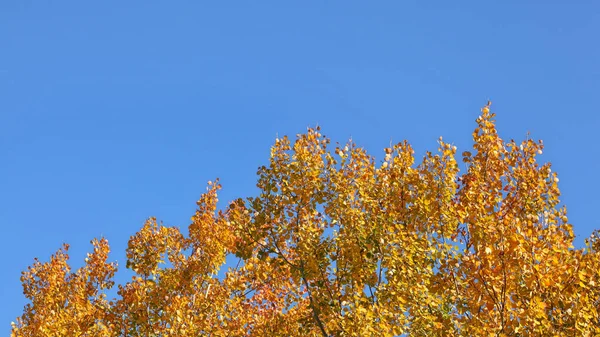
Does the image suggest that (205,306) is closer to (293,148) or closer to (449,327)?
(293,148)

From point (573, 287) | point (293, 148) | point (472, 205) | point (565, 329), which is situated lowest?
point (565, 329)

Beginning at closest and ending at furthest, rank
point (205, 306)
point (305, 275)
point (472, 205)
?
point (472, 205)
point (305, 275)
point (205, 306)

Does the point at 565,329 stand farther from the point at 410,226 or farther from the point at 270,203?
the point at 270,203

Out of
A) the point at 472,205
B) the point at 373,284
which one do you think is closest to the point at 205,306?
the point at 373,284

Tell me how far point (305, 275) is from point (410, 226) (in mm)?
2309

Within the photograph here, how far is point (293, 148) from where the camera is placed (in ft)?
42.3

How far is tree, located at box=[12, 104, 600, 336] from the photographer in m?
8.41

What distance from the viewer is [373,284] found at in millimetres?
11766

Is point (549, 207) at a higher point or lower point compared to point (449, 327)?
higher

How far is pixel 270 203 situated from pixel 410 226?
9.60 feet

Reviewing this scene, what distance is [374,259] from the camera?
38.2 ft

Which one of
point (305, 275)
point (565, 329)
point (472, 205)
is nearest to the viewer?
point (565, 329)

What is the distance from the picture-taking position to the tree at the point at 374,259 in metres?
8.41

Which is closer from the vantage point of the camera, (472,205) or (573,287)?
(573,287)
